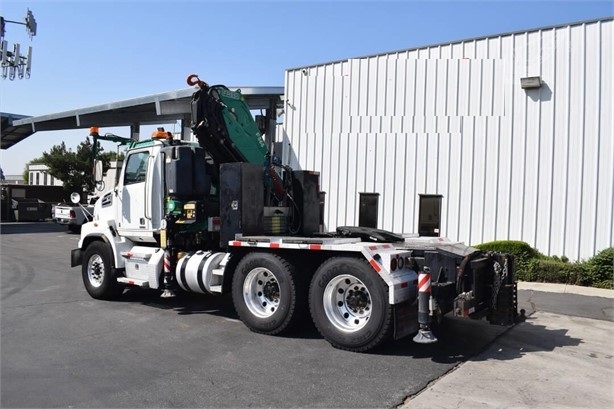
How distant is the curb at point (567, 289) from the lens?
35.9ft

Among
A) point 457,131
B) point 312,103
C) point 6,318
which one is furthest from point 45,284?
point 457,131

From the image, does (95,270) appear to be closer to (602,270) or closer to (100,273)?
(100,273)

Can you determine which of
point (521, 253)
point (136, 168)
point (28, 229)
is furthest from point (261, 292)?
point (28, 229)

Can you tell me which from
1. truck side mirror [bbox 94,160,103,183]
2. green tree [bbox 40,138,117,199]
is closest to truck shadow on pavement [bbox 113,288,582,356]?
truck side mirror [bbox 94,160,103,183]

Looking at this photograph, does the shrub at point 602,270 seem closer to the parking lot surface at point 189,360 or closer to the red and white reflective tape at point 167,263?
the parking lot surface at point 189,360

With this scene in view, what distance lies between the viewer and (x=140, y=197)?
356 inches

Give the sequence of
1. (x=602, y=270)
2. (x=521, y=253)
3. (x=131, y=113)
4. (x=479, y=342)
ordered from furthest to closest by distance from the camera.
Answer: (x=131, y=113), (x=521, y=253), (x=602, y=270), (x=479, y=342)

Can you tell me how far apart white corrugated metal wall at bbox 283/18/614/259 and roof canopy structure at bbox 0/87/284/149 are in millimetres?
3335

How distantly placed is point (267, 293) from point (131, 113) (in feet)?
69.5

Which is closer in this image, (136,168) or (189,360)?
(189,360)

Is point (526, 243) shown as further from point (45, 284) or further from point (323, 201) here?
point (45, 284)

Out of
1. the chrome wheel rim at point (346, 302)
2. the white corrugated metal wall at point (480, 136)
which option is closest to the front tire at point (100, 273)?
the chrome wheel rim at point (346, 302)

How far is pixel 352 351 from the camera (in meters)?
6.30

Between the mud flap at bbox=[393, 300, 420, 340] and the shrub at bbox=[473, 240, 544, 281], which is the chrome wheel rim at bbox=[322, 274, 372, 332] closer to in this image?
the mud flap at bbox=[393, 300, 420, 340]
